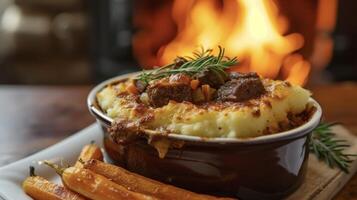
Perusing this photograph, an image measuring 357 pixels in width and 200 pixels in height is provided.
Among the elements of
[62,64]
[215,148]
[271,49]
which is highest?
[215,148]

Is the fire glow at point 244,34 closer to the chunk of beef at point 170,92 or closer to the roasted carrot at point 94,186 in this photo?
the chunk of beef at point 170,92

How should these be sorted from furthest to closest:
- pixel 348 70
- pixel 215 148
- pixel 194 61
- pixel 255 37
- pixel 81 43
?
pixel 81 43 < pixel 348 70 < pixel 255 37 < pixel 194 61 < pixel 215 148

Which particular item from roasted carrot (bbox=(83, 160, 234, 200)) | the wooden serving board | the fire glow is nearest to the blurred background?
the fire glow

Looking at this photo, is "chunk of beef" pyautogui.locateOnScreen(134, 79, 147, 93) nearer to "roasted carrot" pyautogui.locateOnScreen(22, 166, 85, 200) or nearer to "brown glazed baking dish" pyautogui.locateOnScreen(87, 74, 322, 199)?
"brown glazed baking dish" pyautogui.locateOnScreen(87, 74, 322, 199)

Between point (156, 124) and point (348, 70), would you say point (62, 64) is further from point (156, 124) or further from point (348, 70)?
point (156, 124)

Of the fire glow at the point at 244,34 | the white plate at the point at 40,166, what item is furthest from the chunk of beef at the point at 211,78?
the fire glow at the point at 244,34

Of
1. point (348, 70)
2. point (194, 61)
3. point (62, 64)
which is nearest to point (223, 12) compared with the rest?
point (348, 70)

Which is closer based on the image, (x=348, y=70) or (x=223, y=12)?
(x=223, y=12)
